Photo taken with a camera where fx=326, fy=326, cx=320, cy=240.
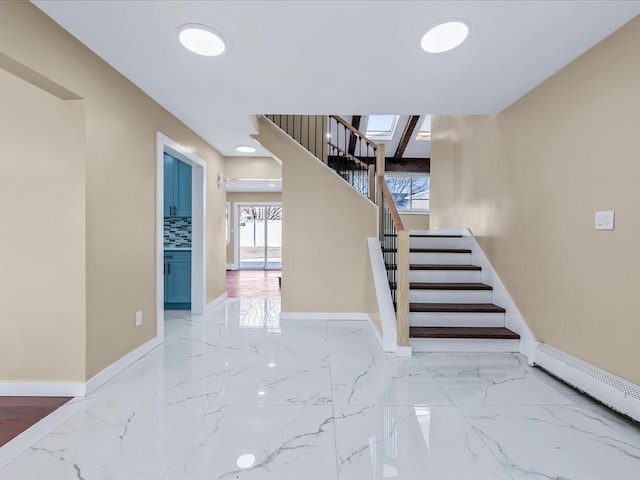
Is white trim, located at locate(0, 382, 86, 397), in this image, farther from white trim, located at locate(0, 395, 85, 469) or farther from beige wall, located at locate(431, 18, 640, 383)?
beige wall, located at locate(431, 18, 640, 383)

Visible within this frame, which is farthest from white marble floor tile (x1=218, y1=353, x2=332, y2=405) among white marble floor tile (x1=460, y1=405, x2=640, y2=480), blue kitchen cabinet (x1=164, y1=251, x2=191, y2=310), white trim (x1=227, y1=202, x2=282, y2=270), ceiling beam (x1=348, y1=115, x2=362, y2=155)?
white trim (x1=227, y1=202, x2=282, y2=270)

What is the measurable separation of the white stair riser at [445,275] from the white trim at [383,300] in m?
0.37

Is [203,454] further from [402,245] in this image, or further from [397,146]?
[397,146]

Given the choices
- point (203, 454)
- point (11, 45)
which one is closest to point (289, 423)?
point (203, 454)

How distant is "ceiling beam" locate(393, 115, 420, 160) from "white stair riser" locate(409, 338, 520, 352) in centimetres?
494

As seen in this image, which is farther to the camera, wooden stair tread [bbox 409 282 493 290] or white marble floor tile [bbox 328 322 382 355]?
wooden stair tread [bbox 409 282 493 290]

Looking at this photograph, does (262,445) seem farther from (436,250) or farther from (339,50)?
(436,250)

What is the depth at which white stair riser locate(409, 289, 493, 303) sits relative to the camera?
133 inches

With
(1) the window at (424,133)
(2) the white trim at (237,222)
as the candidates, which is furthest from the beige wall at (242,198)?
(1) the window at (424,133)

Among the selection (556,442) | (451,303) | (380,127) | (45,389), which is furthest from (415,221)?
(45,389)

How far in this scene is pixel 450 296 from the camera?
133 inches

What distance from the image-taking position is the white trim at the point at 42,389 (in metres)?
2.13

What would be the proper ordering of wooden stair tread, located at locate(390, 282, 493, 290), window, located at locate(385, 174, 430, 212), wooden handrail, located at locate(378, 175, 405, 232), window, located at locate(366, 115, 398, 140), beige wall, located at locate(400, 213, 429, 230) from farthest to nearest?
window, located at locate(385, 174, 430, 212), beige wall, located at locate(400, 213, 429, 230), window, located at locate(366, 115, 398, 140), wooden stair tread, located at locate(390, 282, 493, 290), wooden handrail, located at locate(378, 175, 405, 232)

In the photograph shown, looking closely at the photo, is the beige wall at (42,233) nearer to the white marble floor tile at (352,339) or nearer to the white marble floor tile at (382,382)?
the white marble floor tile at (382,382)
